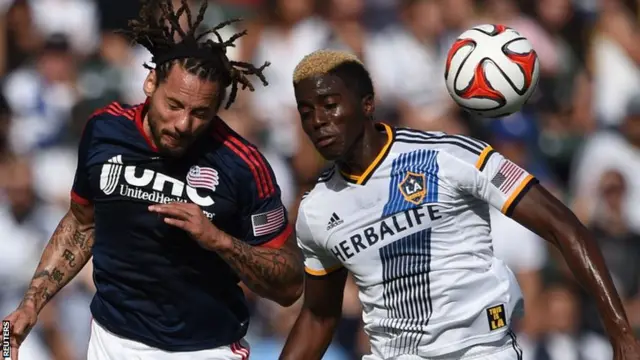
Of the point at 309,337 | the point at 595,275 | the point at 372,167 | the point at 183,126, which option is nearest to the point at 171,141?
the point at 183,126

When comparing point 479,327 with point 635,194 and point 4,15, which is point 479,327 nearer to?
point 635,194

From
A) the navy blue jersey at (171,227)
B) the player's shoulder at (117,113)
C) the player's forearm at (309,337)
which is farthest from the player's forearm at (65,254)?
the player's forearm at (309,337)

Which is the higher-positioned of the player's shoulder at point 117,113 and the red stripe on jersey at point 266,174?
the player's shoulder at point 117,113

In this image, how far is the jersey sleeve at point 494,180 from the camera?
502 cm

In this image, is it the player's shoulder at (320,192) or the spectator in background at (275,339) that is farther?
the spectator in background at (275,339)

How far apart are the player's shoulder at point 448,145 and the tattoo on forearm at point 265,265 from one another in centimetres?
72

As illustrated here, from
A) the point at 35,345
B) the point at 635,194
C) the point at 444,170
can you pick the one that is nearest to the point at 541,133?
the point at 635,194

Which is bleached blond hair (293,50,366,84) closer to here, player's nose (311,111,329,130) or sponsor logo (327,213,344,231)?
player's nose (311,111,329,130)

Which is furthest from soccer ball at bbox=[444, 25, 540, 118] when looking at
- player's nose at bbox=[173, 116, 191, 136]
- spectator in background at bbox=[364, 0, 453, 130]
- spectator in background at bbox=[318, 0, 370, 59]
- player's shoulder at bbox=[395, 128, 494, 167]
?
spectator in background at bbox=[318, 0, 370, 59]

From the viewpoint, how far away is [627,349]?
15.1 ft

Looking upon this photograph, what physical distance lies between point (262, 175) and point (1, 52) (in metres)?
5.48

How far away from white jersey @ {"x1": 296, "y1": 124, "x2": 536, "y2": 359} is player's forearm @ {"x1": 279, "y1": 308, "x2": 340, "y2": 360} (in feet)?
1.14

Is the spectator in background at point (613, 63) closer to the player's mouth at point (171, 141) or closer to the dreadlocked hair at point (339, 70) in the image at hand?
the dreadlocked hair at point (339, 70)

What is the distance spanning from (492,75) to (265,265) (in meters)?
1.48
